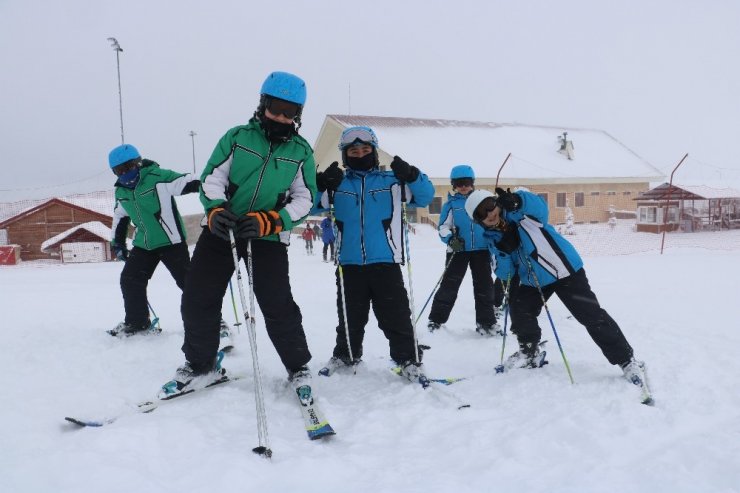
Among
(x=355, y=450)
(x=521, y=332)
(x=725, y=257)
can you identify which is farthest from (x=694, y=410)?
(x=725, y=257)

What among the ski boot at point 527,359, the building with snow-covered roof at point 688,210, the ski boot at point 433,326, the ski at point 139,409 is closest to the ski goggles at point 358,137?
the ski at point 139,409

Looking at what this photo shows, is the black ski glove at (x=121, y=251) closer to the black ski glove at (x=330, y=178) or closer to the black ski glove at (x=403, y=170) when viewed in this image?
the black ski glove at (x=330, y=178)

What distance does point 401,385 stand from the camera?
3.55 m

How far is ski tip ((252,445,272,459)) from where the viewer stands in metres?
2.44

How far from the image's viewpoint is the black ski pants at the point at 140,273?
4.82 metres

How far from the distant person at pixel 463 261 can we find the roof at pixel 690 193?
66.1 ft

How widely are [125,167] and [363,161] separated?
2580mm

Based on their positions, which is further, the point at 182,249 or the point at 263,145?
the point at 182,249

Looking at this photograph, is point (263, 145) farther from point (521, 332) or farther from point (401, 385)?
point (521, 332)

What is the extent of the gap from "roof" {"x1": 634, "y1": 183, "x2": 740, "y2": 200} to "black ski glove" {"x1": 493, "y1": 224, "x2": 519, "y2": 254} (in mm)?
21519

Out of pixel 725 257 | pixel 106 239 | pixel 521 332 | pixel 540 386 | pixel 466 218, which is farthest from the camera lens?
pixel 106 239

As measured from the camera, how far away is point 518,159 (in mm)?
28031

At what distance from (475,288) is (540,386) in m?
2.08

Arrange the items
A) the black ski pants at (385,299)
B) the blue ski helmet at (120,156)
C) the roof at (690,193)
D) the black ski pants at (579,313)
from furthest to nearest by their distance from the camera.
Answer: the roof at (690,193)
the blue ski helmet at (120,156)
the black ski pants at (385,299)
the black ski pants at (579,313)
